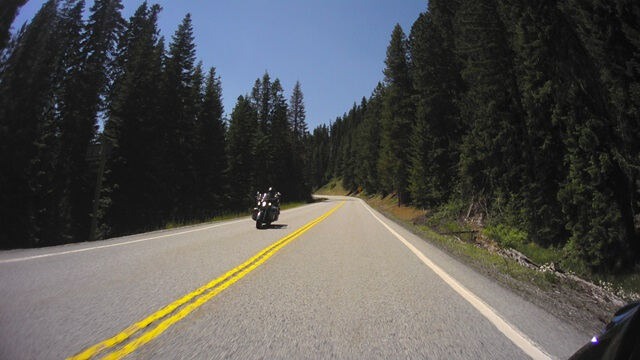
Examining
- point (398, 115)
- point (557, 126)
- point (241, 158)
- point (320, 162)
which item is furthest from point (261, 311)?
point (320, 162)

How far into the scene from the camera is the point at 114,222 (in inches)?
896

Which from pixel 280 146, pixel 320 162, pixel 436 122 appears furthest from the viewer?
pixel 320 162

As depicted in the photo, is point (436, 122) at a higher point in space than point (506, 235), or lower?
higher

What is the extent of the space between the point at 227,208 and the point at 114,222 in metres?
16.2

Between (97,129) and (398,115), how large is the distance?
29.0 meters

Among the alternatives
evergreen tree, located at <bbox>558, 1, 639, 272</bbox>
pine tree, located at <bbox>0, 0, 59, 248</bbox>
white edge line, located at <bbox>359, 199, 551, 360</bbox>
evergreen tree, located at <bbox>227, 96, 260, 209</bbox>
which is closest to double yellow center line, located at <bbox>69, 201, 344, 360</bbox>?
white edge line, located at <bbox>359, 199, 551, 360</bbox>

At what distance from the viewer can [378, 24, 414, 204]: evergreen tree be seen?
1420 inches

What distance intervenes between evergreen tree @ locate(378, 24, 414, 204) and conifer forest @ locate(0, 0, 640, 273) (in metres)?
0.24

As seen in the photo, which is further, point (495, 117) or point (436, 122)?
point (436, 122)

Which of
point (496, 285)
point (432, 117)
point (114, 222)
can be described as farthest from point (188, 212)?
point (496, 285)

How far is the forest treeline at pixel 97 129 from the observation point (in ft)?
62.0

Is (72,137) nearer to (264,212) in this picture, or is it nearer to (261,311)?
(264,212)

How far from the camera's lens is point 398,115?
38.1m

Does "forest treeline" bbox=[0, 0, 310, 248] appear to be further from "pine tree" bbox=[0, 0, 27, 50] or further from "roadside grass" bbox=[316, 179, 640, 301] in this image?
"roadside grass" bbox=[316, 179, 640, 301]
